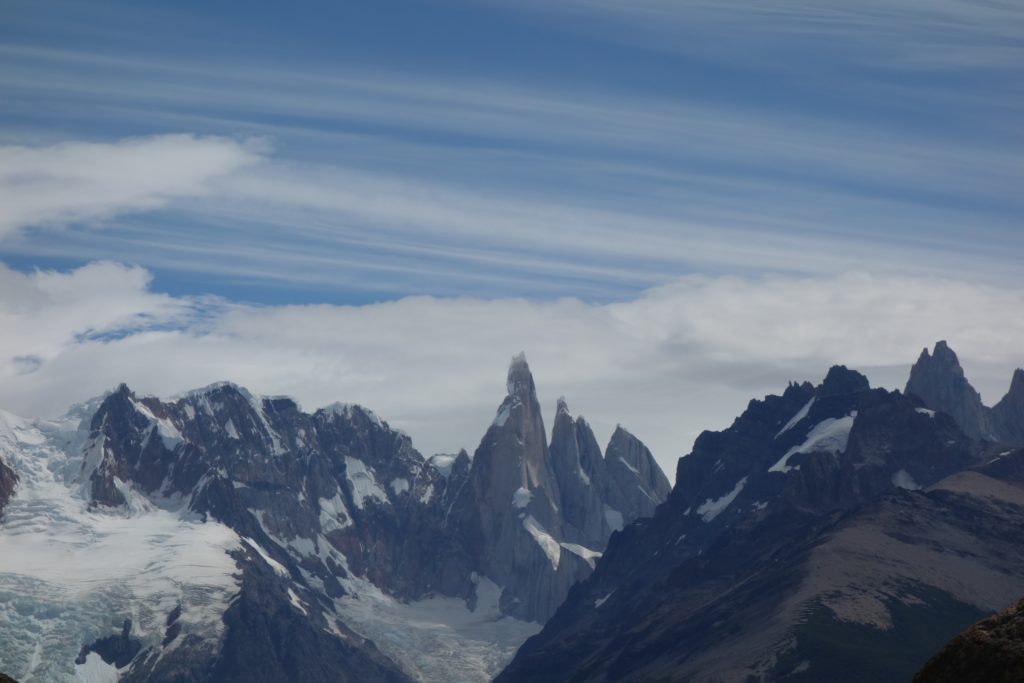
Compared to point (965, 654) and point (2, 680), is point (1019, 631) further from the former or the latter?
point (2, 680)

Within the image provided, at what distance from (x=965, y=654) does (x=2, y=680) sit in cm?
3611

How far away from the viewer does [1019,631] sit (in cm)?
5628

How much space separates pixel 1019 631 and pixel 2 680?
37901 mm

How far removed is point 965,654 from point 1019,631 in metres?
1.97

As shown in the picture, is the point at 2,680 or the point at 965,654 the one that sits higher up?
the point at 965,654

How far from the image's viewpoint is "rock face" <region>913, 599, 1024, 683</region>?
55.7m

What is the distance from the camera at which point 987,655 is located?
56.3 m

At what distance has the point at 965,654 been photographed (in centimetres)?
5703

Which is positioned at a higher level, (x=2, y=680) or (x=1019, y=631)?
(x=1019, y=631)

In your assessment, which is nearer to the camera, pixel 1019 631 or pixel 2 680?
pixel 1019 631

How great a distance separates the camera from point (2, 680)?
65750mm

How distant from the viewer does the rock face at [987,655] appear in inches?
2194

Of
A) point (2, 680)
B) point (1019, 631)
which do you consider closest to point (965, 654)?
point (1019, 631)

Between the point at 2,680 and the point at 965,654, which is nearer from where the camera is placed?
the point at 965,654
